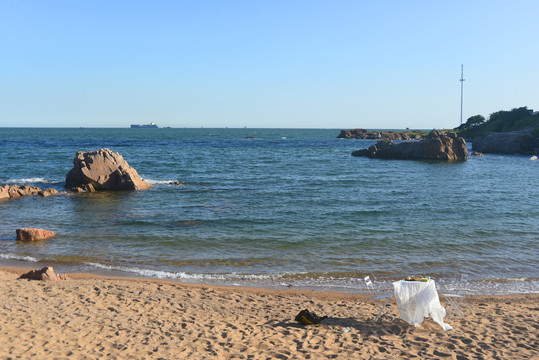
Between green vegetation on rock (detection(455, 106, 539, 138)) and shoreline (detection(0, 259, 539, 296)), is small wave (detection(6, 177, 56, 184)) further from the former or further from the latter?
green vegetation on rock (detection(455, 106, 539, 138))

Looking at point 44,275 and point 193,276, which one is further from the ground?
point 44,275

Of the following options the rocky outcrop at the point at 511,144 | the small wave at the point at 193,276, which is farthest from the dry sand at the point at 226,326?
the rocky outcrop at the point at 511,144

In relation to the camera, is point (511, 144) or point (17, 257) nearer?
point (17, 257)

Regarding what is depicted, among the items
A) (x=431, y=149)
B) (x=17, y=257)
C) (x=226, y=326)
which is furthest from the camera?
(x=431, y=149)

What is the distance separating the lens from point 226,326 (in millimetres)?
8852

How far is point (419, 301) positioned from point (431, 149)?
55.6 metres

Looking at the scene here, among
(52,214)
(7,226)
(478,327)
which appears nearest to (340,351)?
(478,327)

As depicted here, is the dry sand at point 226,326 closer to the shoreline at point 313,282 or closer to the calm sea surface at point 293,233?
the shoreline at point 313,282

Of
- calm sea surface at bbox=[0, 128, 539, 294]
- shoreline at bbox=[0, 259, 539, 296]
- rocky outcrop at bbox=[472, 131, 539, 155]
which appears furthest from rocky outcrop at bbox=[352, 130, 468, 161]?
shoreline at bbox=[0, 259, 539, 296]

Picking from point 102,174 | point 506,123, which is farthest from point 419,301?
point 506,123

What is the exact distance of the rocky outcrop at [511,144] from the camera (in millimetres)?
70062

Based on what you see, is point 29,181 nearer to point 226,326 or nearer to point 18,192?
point 18,192

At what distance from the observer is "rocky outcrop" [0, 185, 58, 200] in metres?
26.6

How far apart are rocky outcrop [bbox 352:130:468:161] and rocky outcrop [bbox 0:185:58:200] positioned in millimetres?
47992
